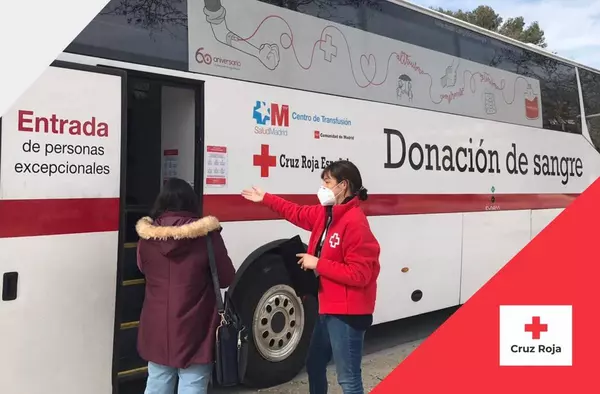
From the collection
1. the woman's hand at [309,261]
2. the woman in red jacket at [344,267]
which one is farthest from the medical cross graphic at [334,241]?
the woman's hand at [309,261]

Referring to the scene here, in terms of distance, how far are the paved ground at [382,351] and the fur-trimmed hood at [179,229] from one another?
2.37 m

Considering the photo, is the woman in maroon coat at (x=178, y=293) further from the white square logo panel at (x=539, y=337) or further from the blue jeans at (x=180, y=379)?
the white square logo panel at (x=539, y=337)

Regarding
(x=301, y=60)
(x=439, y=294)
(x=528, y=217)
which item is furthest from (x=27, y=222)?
(x=528, y=217)

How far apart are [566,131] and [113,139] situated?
727 cm

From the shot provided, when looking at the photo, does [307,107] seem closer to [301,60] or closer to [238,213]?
[301,60]

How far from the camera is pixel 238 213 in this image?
15.7 feet

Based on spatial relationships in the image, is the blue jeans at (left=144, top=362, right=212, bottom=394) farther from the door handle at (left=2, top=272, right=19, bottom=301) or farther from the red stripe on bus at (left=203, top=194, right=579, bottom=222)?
the red stripe on bus at (left=203, top=194, right=579, bottom=222)

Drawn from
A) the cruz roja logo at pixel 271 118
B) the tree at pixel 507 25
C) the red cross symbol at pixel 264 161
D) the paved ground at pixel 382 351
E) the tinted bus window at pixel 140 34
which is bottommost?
the paved ground at pixel 382 351

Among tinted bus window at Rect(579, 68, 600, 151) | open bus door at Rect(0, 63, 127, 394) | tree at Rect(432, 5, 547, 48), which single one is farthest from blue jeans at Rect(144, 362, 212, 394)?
tree at Rect(432, 5, 547, 48)

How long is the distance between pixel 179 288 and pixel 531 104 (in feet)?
21.8

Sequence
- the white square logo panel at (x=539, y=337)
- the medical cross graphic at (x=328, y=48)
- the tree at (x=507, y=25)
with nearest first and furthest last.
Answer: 1. the white square logo panel at (x=539, y=337)
2. the medical cross graphic at (x=328, y=48)
3. the tree at (x=507, y=25)

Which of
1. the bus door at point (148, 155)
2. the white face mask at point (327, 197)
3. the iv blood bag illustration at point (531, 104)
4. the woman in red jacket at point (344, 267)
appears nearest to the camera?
the woman in red jacket at point (344, 267)

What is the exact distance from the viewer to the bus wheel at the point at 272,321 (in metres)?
4.93

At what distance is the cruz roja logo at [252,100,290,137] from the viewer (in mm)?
4910
